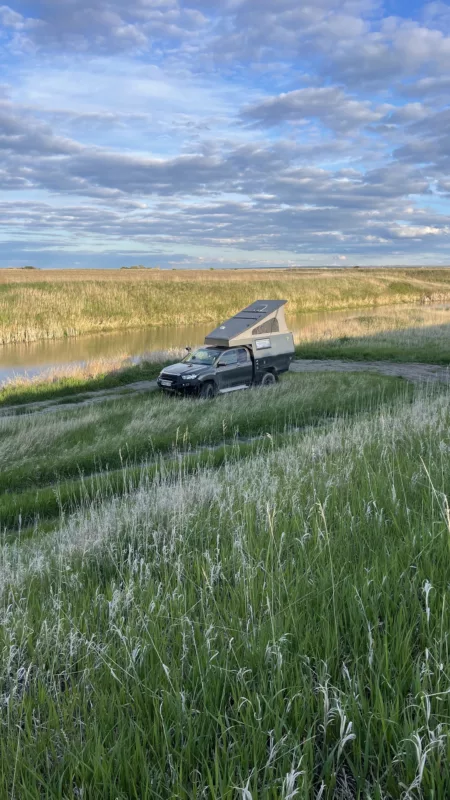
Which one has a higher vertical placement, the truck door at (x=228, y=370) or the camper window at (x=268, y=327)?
the camper window at (x=268, y=327)

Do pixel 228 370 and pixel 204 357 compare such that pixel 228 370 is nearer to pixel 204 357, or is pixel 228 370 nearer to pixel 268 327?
pixel 204 357

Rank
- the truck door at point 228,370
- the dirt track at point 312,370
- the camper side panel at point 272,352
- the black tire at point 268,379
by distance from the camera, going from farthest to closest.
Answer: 1. the black tire at point 268,379
2. the camper side panel at point 272,352
3. the dirt track at point 312,370
4. the truck door at point 228,370

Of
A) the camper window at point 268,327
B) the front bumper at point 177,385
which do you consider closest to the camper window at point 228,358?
the front bumper at point 177,385

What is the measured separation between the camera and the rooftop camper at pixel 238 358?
18938 millimetres

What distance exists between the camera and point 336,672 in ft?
8.50

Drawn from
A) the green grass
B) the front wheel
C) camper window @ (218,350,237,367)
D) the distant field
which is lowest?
the green grass

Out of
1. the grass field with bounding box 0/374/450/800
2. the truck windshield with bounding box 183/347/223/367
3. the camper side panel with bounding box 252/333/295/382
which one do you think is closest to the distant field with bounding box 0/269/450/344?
the truck windshield with bounding box 183/347/223/367

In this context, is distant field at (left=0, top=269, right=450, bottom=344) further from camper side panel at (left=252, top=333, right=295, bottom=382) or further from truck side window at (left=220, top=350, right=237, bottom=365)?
truck side window at (left=220, top=350, right=237, bottom=365)

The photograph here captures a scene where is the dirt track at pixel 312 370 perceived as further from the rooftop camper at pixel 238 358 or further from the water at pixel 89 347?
the water at pixel 89 347

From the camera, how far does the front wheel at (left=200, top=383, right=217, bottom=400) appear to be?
739 inches

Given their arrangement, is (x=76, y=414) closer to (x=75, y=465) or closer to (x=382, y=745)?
(x=75, y=465)

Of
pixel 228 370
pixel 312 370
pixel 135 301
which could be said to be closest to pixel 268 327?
pixel 228 370

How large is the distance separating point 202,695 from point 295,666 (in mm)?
426

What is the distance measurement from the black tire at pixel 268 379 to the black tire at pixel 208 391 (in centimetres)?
244
